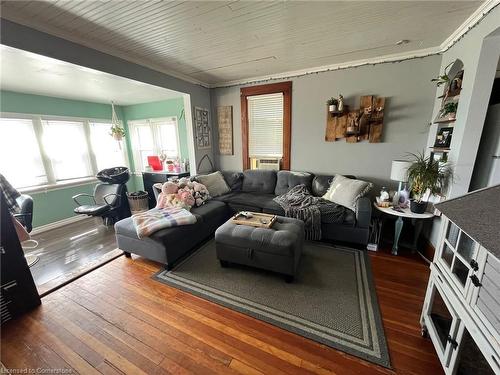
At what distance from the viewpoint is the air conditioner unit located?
3789mm

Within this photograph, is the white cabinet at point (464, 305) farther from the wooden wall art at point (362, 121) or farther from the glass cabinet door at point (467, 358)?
the wooden wall art at point (362, 121)

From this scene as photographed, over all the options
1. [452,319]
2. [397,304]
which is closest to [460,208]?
[452,319]

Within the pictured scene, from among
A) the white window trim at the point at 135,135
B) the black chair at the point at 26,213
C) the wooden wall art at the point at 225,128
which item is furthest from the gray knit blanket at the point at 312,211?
the black chair at the point at 26,213

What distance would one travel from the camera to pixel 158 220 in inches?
92.4

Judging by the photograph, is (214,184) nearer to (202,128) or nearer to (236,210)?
(236,210)

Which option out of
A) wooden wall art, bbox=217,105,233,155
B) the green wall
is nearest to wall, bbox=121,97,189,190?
the green wall

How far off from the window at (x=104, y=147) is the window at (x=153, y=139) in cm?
35

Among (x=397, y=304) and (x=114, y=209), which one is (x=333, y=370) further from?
(x=114, y=209)

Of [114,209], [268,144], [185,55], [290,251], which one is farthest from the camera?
[268,144]

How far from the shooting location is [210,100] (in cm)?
410

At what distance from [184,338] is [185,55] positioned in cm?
299

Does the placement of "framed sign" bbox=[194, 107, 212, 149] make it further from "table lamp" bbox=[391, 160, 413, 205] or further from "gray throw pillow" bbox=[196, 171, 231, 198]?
"table lamp" bbox=[391, 160, 413, 205]

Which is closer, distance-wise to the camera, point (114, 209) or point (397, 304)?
point (397, 304)

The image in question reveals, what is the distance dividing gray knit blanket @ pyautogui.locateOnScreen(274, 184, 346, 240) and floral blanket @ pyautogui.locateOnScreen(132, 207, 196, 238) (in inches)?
51.8
